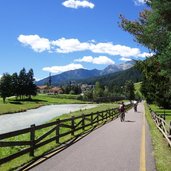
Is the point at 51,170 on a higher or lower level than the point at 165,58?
lower

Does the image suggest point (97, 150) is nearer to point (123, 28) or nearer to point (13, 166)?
point (13, 166)

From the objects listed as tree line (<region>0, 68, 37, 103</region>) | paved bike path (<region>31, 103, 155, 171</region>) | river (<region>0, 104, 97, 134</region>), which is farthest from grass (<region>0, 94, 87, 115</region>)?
paved bike path (<region>31, 103, 155, 171</region>)

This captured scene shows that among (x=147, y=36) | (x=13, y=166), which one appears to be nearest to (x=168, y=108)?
(x=147, y=36)

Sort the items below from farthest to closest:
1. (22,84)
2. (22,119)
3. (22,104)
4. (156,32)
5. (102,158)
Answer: (22,84) < (22,104) < (22,119) < (156,32) < (102,158)

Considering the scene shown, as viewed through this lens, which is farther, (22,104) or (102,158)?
(22,104)

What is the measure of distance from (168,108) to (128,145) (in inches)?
2452

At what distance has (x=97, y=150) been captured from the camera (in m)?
15.3

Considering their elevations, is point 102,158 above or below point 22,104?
below

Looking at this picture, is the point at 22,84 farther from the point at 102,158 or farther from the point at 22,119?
the point at 102,158

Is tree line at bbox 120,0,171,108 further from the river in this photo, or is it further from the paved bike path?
the river

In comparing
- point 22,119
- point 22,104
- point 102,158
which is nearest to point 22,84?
point 22,104

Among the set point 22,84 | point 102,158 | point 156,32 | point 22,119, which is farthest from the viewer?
point 22,84

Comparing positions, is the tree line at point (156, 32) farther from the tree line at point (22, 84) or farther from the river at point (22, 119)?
the tree line at point (22, 84)

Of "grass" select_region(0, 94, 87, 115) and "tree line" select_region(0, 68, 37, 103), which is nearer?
"grass" select_region(0, 94, 87, 115)
